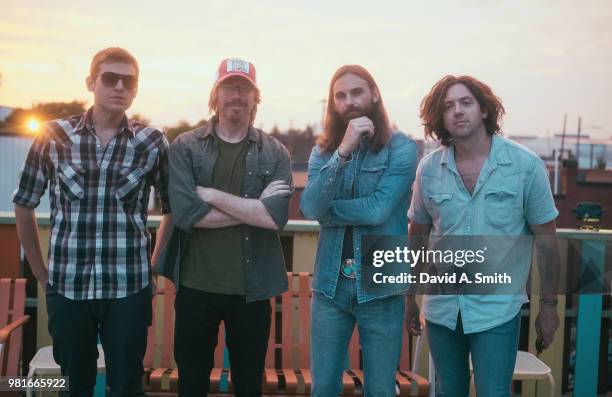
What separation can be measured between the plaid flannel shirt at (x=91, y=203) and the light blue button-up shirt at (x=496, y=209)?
150 cm

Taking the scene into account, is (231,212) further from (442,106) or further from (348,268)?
(442,106)

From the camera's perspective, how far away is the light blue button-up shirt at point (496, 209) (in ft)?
9.37

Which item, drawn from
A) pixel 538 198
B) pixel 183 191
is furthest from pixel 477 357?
pixel 183 191

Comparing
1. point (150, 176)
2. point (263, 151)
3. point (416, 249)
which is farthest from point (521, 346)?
point (150, 176)

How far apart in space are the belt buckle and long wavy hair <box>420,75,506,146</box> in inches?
29.4

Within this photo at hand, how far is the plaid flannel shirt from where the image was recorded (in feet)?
10.1

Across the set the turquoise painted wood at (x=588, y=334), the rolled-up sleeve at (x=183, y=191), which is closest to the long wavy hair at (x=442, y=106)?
the rolled-up sleeve at (x=183, y=191)

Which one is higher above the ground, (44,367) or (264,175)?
(264,175)

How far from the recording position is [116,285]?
3.10m

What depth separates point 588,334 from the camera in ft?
15.4

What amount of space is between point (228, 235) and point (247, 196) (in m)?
0.22

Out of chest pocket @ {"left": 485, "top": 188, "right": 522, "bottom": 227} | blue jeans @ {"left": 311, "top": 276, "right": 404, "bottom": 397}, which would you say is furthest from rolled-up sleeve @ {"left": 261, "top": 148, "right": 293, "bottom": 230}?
chest pocket @ {"left": 485, "top": 188, "right": 522, "bottom": 227}

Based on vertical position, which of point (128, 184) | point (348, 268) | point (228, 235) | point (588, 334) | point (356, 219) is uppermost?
point (128, 184)

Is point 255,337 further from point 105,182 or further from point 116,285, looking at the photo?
point 105,182
